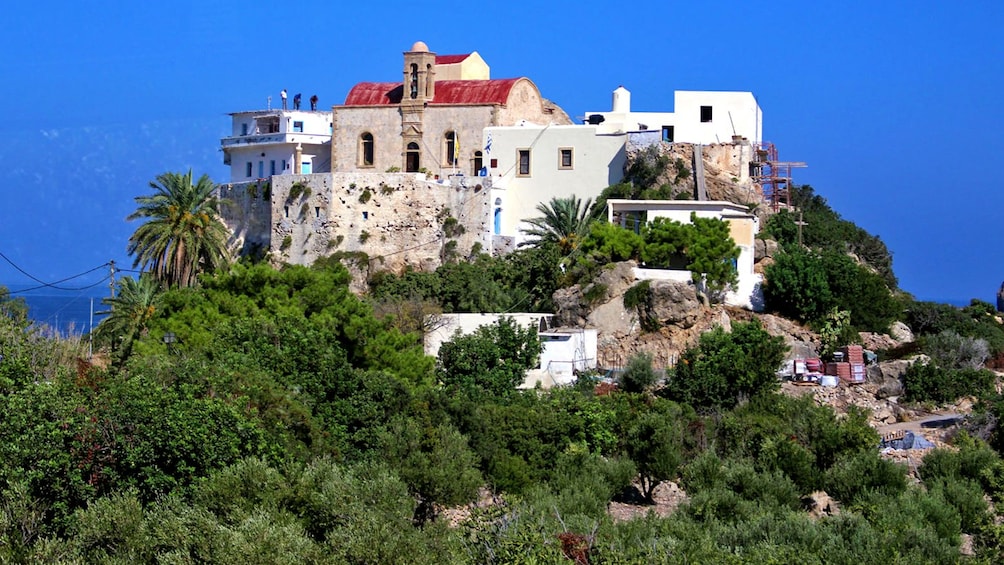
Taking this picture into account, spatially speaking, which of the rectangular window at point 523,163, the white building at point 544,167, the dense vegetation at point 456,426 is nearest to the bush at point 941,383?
the dense vegetation at point 456,426

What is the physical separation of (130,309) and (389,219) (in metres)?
10.3

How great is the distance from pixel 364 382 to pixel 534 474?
173 inches

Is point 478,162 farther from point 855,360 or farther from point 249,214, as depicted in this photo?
point 855,360

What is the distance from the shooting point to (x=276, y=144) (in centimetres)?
5894

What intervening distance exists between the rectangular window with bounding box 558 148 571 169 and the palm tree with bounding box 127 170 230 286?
1174cm

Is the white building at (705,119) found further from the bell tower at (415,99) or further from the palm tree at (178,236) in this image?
the palm tree at (178,236)

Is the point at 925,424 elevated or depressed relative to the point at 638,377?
depressed

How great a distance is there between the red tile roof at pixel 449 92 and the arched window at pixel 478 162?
1.88 m

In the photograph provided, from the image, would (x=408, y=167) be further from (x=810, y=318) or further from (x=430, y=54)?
(x=810, y=318)

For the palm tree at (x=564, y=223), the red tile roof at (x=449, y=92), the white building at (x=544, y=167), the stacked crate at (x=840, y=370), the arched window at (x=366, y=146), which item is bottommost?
the stacked crate at (x=840, y=370)

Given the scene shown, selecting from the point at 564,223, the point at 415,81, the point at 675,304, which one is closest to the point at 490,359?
the point at 675,304

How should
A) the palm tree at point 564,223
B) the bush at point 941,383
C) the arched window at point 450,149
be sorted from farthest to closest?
1. the arched window at point 450,149
2. the palm tree at point 564,223
3. the bush at point 941,383

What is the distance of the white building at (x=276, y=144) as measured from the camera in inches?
2288

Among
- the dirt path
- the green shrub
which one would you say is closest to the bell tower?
the dirt path
